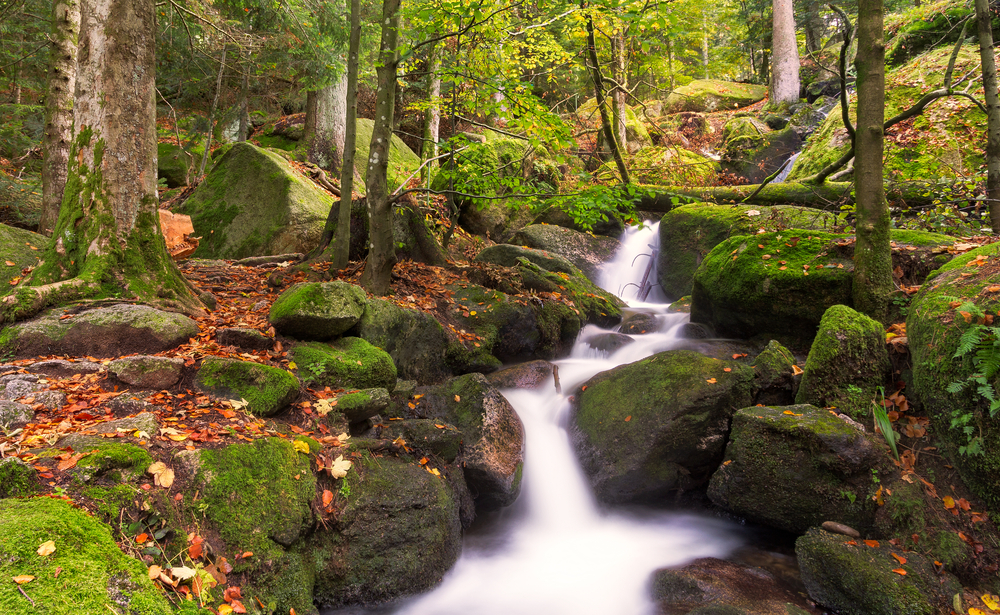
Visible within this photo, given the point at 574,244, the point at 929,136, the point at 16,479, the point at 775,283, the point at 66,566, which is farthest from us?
the point at 574,244

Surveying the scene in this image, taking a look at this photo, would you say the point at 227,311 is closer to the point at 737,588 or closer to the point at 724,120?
the point at 737,588

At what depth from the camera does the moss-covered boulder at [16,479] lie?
257cm

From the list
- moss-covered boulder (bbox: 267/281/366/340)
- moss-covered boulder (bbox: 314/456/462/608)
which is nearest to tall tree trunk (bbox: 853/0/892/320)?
moss-covered boulder (bbox: 314/456/462/608)

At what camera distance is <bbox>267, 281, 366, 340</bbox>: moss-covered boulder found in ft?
17.3

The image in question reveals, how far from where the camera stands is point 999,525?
11.9ft

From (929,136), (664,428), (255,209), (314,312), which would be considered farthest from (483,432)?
(929,136)

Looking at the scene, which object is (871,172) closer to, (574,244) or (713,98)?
(574,244)

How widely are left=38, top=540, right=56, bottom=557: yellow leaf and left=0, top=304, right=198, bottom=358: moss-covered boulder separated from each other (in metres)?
2.55

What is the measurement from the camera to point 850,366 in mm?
4824

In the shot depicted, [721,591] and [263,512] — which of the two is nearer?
[263,512]

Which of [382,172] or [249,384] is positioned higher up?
[382,172]

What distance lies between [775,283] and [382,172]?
5.29 metres

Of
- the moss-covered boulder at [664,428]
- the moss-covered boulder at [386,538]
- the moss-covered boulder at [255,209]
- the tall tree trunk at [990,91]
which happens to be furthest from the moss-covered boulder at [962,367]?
the moss-covered boulder at [255,209]

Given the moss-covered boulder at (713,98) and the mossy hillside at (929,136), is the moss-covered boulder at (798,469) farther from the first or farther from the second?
the moss-covered boulder at (713,98)
